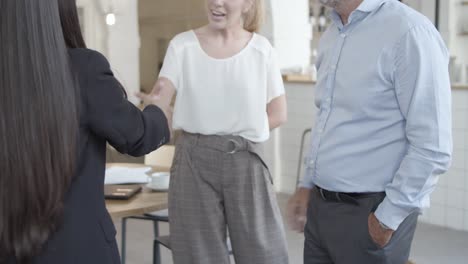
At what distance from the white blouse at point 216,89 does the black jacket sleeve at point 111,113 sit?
884 millimetres

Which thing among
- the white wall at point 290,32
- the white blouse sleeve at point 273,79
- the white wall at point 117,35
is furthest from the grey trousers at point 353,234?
the white wall at point 117,35

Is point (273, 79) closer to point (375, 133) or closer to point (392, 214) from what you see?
point (375, 133)

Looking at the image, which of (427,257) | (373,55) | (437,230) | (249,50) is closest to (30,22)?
(373,55)

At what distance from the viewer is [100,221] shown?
156 centimetres

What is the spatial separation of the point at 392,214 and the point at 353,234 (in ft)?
0.53

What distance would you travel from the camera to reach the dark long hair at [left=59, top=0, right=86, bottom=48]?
1.47m

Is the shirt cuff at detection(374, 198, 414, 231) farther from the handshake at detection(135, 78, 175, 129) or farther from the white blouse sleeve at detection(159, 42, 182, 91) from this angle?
the white blouse sleeve at detection(159, 42, 182, 91)

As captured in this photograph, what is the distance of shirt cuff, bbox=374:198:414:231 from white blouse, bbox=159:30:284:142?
0.85 m

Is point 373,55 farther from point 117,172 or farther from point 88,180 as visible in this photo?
point 117,172

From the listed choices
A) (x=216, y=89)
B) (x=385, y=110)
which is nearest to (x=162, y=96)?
(x=216, y=89)

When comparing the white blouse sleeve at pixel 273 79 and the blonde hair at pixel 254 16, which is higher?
the blonde hair at pixel 254 16

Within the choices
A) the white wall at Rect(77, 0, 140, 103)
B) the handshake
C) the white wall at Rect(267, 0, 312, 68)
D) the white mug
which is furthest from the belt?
the white wall at Rect(77, 0, 140, 103)

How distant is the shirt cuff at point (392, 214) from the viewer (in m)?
1.65

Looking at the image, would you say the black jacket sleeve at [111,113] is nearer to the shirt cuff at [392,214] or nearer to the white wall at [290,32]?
the shirt cuff at [392,214]
